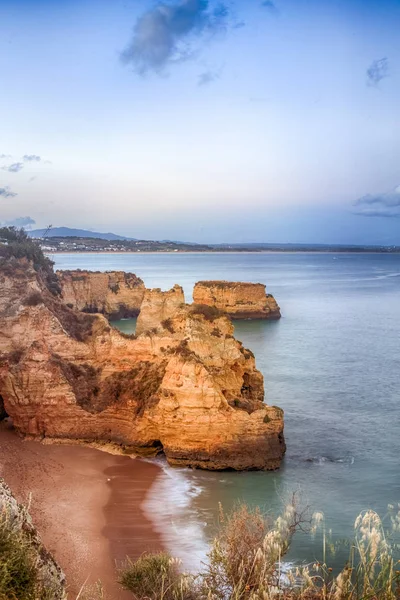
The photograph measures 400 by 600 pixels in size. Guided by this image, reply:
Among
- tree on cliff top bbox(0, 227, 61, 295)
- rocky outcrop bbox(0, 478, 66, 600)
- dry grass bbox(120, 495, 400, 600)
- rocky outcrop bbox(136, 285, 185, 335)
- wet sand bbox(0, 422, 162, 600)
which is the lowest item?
wet sand bbox(0, 422, 162, 600)

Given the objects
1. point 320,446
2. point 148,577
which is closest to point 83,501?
point 148,577

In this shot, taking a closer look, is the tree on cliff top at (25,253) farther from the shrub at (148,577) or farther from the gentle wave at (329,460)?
the shrub at (148,577)

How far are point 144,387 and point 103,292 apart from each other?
121ft

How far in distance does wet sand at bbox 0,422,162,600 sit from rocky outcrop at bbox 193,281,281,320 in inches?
1529

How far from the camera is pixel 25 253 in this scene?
41875mm

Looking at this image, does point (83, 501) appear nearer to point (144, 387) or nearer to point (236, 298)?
point (144, 387)

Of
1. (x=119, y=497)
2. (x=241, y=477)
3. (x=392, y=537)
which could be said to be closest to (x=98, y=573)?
(x=119, y=497)

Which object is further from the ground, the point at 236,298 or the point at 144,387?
the point at 236,298

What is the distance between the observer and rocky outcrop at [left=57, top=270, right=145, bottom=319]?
5188 centimetres

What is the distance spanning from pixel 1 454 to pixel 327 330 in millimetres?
38703

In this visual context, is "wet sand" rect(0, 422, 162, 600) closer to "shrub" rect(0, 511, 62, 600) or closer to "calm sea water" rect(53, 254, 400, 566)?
"calm sea water" rect(53, 254, 400, 566)

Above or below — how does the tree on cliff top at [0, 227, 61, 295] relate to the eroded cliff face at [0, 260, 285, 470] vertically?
above

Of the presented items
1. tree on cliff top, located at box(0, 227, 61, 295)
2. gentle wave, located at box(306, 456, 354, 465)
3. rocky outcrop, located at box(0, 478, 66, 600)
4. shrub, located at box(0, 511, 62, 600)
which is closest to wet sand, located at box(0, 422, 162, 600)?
rocky outcrop, located at box(0, 478, 66, 600)

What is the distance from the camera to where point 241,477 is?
17.6 metres
